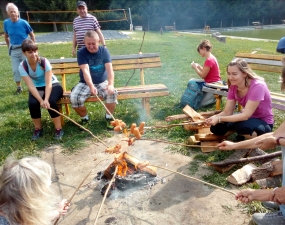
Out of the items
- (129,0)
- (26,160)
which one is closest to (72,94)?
(26,160)

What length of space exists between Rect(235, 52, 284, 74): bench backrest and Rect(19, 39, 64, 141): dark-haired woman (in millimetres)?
3868

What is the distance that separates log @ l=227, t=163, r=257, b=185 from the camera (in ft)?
10.2

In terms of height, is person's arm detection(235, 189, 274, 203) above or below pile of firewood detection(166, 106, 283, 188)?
above

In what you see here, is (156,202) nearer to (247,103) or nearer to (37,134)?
(247,103)

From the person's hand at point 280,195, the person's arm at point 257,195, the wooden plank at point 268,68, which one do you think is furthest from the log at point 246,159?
the wooden plank at point 268,68

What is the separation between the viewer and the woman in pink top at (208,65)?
514cm

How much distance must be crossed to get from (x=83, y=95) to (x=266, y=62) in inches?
143

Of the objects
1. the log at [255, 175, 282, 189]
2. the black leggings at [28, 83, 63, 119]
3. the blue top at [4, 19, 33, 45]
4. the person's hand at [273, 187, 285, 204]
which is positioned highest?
the blue top at [4, 19, 33, 45]

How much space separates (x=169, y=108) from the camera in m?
5.59

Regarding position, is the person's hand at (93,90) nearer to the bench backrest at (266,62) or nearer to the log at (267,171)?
the log at (267,171)

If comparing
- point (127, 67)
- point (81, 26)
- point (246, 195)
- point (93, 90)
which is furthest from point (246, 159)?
point (81, 26)

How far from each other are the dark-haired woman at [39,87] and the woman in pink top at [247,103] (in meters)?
2.44

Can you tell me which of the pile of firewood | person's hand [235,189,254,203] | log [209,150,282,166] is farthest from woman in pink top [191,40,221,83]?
person's hand [235,189,254,203]

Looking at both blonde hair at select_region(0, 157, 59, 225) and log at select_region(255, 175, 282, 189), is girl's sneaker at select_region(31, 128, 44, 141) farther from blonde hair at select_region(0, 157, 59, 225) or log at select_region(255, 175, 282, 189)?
log at select_region(255, 175, 282, 189)
